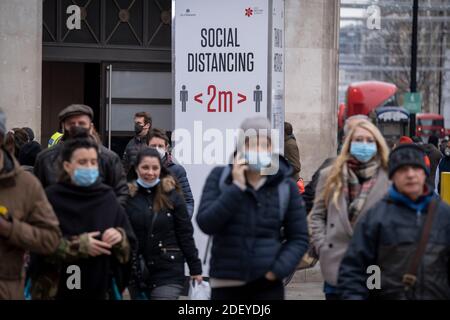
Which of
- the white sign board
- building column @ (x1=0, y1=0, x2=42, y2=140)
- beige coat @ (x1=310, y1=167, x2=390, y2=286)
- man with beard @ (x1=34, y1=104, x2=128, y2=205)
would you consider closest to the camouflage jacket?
man with beard @ (x1=34, y1=104, x2=128, y2=205)

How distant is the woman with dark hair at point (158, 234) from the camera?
8.50m

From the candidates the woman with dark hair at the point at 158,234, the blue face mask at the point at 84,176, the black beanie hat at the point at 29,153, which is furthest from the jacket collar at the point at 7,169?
the black beanie hat at the point at 29,153

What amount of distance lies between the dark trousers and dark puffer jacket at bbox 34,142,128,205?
1.56 metres

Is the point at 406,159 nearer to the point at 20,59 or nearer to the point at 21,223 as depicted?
the point at 21,223

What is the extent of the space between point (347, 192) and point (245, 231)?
1.33 metres

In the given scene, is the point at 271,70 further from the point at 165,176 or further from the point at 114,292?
the point at 114,292

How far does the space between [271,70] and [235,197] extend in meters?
5.24

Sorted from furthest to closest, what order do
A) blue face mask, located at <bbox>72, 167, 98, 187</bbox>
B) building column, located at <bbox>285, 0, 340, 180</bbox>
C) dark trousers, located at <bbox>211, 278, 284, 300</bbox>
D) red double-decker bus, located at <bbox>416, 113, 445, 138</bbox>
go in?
red double-decker bus, located at <bbox>416, 113, 445, 138</bbox>
building column, located at <bbox>285, 0, 340, 180</bbox>
blue face mask, located at <bbox>72, 167, 98, 187</bbox>
dark trousers, located at <bbox>211, 278, 284, 300</bbox>

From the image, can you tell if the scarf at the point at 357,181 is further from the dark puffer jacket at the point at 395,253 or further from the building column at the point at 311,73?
the building column at the point at 311,73

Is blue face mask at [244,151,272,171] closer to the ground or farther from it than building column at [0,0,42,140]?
closer to the ground

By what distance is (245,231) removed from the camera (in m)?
6.85

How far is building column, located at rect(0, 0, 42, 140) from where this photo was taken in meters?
15.1

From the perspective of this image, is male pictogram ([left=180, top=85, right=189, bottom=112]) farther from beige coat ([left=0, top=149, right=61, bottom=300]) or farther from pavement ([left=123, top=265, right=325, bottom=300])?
beige coat ([left=0, top=149, right=61, bottom=300])
